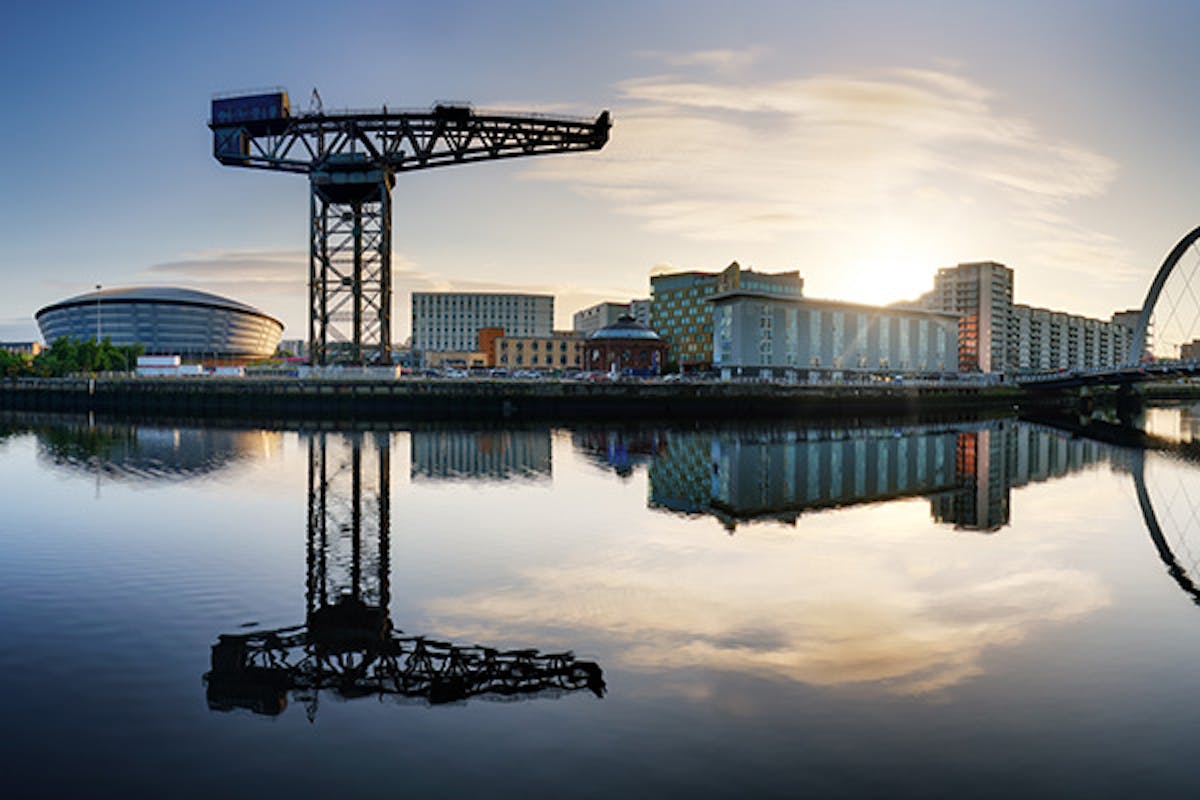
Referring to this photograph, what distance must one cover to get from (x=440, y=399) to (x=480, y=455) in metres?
31.4

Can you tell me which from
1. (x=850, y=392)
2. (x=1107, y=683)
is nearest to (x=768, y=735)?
(x=1107, y=683)

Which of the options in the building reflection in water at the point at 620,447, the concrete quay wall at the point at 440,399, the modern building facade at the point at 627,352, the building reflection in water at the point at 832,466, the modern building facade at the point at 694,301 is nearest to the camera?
the building reflection in water at the point at 832,466

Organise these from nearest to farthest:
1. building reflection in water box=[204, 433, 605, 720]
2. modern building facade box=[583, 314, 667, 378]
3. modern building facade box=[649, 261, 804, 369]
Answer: building reflection in water box=[204, 433, 605, 720] → modern building facade box=[583, 314, 667, 378] → modern building facade box=[649, 261, 804, 369]

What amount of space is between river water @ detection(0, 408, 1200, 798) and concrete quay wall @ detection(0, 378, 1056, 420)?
42.4 meters

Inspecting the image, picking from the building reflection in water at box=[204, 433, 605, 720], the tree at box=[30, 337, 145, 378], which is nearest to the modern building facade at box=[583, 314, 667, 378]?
the tree at box=[30, 337, 145, 378]

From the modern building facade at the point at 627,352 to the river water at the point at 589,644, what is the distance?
94.5 m

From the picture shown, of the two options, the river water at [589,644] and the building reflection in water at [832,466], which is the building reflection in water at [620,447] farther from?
the river water at [589,644]

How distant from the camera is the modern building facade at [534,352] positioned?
186 meters

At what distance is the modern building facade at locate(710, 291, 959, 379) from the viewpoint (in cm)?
11688

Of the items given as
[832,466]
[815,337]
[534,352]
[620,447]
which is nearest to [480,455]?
[620,447]

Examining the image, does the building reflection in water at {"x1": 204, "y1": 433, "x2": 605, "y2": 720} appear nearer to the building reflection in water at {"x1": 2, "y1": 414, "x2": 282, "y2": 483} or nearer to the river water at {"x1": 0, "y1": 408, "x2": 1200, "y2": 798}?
the river water at {"x1": 0, "y1": 408, "x2": 1200, "y2": 798}

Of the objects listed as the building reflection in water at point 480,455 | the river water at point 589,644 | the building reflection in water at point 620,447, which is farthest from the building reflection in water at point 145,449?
the building reflection in water at point 620,447

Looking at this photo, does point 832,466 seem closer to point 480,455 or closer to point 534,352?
point 480,455

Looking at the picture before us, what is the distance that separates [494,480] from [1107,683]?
2273 centimetres
